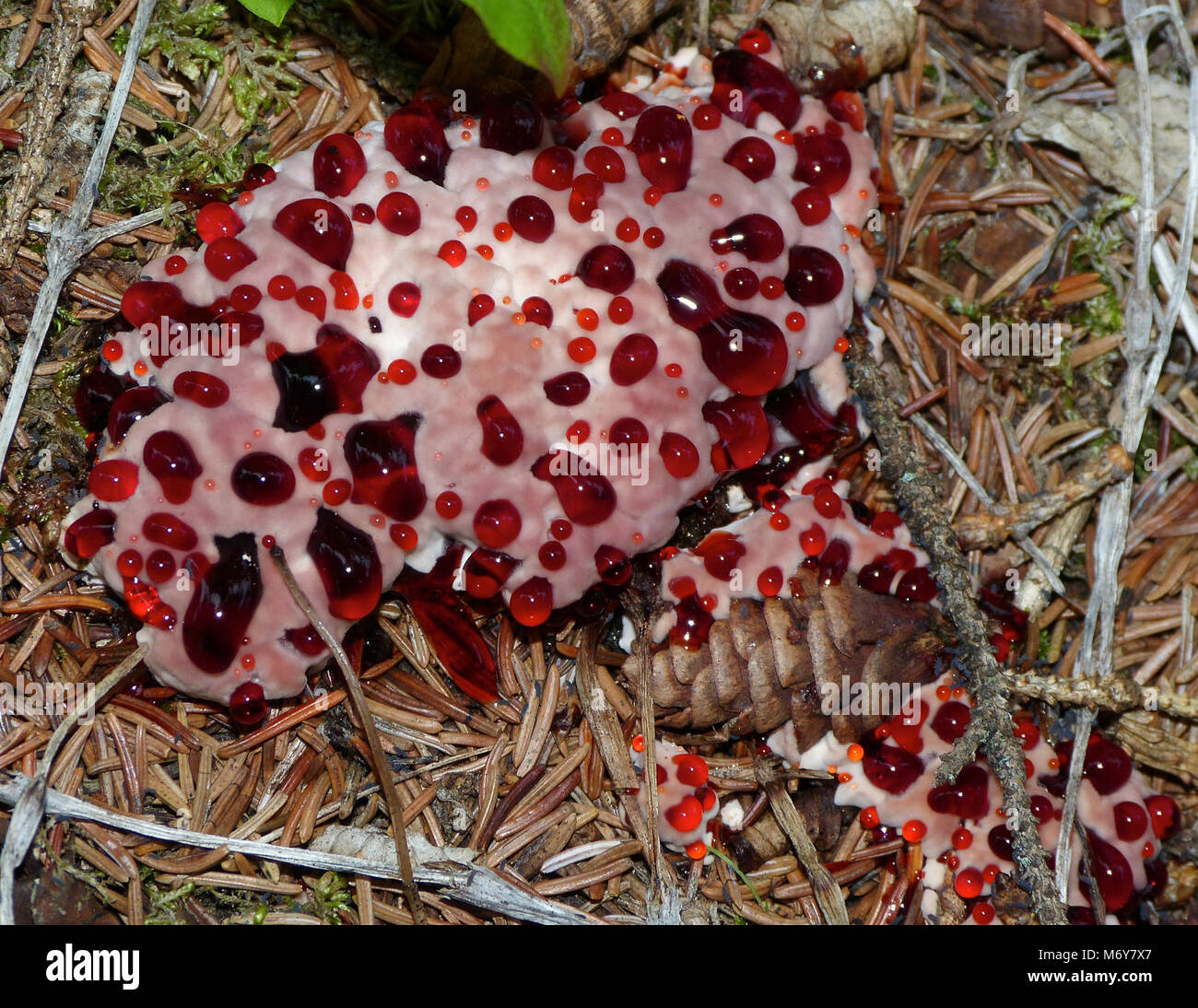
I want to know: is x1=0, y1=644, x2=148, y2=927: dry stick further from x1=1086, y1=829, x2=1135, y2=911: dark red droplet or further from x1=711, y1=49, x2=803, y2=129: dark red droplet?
x1=1086, y1=829, x2=1135, y2=911: dark red droplet

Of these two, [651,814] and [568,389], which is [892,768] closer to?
[651,814]

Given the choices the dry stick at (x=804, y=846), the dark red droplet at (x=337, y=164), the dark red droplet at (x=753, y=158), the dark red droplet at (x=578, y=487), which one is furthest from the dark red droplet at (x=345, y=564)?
the dark red droplet at (x=753, y=158)

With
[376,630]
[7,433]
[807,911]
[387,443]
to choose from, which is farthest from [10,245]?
[807,911]

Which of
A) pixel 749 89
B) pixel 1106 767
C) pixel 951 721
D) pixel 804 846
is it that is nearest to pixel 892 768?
pixel 951 721

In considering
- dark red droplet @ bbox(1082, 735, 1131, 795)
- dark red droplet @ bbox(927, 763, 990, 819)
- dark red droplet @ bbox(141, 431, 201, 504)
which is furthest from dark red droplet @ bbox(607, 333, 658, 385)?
dark red droplet @ bbox(1082, 735, 1131, 795)

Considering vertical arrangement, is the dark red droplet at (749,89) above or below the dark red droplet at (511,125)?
above

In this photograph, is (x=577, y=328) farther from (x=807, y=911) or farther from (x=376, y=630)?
(x=807, y=911)

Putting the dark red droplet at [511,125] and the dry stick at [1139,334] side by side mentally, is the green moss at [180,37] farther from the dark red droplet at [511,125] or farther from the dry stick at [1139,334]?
the dry stick at [1139,334]
